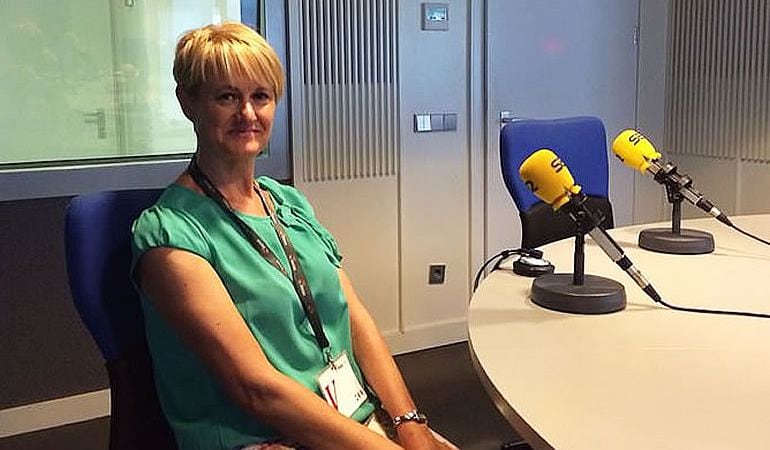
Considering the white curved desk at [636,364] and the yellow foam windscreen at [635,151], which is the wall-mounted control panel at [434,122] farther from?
the white curved desk at [636,364]

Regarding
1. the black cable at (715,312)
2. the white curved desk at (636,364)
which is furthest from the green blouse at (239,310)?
the black cable at (715,312)

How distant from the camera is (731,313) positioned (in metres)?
1.50

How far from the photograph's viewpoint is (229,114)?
4.84ft

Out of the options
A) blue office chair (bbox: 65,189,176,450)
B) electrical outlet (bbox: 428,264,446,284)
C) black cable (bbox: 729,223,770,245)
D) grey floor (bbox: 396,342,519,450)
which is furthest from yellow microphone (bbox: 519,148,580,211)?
electrical outlet (bbox: 428,264,446,284)

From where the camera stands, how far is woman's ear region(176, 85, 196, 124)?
150 centimetres

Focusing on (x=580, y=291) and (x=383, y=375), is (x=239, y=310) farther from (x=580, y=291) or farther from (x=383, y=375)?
(x=580, y=291)

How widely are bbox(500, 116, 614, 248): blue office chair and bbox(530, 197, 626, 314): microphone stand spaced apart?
0.75 meters

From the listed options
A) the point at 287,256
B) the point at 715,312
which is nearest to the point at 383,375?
the point at 287,256

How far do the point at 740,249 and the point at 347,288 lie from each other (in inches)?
39.6

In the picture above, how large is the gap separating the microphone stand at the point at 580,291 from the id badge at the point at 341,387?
37 cm

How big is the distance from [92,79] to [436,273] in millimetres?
1803

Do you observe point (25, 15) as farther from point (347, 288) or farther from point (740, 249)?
point (740, 249)

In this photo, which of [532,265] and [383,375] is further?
[532,265]

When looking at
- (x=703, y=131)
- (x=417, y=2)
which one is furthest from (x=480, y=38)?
(x=703, y=131)
